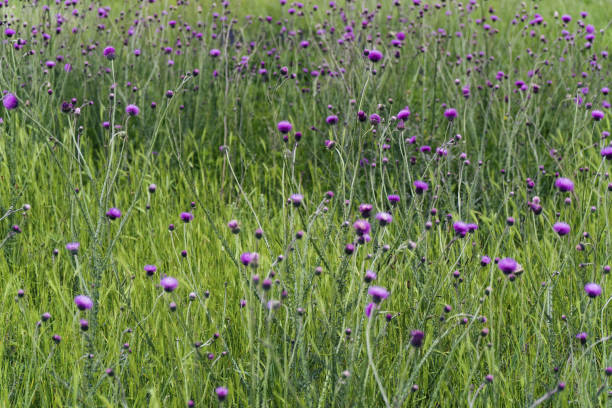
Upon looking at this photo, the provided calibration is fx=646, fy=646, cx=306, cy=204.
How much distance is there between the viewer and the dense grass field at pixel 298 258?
168cm

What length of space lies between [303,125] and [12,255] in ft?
6.07

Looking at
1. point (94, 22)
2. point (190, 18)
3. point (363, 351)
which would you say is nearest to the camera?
point (363, 351)

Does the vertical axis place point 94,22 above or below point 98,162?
above

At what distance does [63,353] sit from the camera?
6.29 ft

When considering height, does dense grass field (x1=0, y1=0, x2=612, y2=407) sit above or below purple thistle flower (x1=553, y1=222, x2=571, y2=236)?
below

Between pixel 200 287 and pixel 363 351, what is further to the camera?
pixel 200 287

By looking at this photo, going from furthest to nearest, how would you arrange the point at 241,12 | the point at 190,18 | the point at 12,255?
1. the point at 241,12
2. the point at 190,18
3. the point at 12,255

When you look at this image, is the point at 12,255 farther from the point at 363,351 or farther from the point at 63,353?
the point at 363,351

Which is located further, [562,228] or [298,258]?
[298,258]

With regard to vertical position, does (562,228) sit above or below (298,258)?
above

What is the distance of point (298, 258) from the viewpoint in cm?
186

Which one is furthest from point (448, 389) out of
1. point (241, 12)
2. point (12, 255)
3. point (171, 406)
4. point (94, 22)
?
point (241, 12)

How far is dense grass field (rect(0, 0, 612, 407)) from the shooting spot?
1.68 metres

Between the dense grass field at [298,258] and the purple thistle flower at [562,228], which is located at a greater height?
the purple thistle flower at [562,228]
